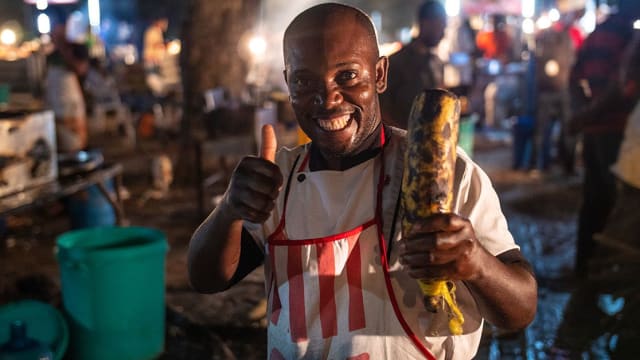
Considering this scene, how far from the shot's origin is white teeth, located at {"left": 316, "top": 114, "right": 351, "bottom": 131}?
5.35 ft

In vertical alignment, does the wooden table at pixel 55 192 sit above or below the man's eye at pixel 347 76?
below

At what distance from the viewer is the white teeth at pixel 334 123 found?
1631mm

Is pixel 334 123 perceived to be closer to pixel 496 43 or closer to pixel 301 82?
pixel 301 82

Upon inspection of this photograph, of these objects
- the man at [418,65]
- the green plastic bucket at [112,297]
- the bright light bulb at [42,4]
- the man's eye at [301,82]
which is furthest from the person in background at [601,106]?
the bright light bulb at [42,4]

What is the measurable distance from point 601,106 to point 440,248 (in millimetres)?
4509

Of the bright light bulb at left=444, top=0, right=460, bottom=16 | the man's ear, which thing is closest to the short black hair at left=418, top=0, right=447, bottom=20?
the man's ear

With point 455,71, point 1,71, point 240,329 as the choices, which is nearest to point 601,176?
point 240,329

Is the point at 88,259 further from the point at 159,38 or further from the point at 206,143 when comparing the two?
the point at 159,38

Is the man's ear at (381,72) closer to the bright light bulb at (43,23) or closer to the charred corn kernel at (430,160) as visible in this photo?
the charred corn kernel at (430,160)

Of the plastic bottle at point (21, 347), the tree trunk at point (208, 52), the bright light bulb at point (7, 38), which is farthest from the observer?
the bright light bulb at point (7, 38)

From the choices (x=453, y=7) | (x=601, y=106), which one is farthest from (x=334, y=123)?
(x=453, y=7)

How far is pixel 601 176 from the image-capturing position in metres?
5.62

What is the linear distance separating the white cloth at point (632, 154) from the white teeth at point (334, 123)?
10.6 ft

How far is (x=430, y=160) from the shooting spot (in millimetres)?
1390
